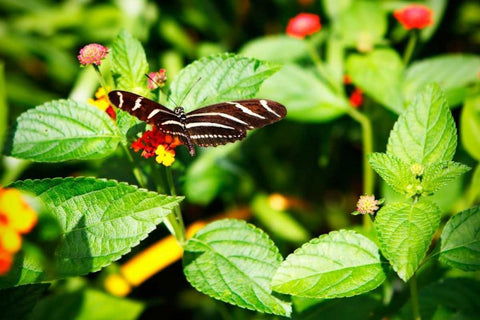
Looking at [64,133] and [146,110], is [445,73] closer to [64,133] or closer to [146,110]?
[146,110]

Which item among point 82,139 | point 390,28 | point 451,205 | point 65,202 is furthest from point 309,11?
point 65,202

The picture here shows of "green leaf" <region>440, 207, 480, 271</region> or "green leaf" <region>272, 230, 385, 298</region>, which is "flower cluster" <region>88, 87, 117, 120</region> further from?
"green leaf" <region>440, 207, 480, 271</region>

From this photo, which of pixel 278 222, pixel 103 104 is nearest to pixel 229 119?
pixel 103 104

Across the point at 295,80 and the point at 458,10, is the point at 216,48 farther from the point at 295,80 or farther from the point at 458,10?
the point at 458,10

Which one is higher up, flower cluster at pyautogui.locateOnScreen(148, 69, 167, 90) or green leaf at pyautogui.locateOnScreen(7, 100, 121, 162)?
flower cluster at pyautogui.locateOnScreen(148, 69, 167, 90)

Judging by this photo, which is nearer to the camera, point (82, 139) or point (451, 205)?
point (82, 139)

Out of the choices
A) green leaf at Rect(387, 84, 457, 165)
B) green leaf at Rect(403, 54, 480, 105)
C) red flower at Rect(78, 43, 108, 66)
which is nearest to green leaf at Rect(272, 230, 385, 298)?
green leaf at Rect(387, 84, 457, 165)
